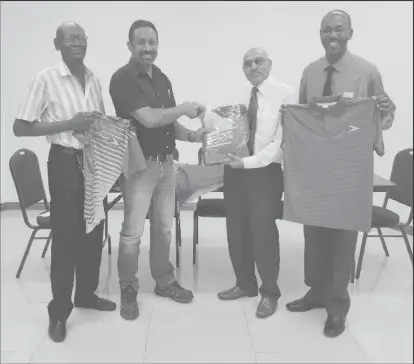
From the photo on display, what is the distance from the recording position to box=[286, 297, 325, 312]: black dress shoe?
2.61 m

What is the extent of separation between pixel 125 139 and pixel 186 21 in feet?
9.81

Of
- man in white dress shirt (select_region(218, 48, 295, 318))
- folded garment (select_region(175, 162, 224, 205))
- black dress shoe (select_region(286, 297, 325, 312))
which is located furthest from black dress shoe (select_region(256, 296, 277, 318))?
folded garment (select_region(175, 162, 224, 205))

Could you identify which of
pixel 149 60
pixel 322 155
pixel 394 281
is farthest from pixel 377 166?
pixel 149 60

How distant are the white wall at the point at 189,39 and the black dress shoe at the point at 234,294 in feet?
8.41

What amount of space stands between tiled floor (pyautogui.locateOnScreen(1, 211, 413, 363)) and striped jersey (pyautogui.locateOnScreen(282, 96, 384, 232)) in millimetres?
440

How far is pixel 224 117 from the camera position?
8.17 feet

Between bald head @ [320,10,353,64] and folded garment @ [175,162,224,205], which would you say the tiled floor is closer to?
folded garment @ [175,162,224,205]

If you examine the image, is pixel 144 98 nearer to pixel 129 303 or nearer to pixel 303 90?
pixel 303 90

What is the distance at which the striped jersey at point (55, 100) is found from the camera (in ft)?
7.05

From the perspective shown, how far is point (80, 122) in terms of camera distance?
7.02 feet

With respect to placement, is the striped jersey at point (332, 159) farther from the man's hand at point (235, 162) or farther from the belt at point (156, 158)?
the belt at point (156, 158)

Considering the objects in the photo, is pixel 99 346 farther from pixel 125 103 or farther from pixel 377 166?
pixel 377 166

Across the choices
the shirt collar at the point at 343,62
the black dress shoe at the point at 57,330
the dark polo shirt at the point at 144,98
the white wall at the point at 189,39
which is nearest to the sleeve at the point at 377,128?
the shirt collar at the point at 343,62

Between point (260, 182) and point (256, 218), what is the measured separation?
0.66ft
